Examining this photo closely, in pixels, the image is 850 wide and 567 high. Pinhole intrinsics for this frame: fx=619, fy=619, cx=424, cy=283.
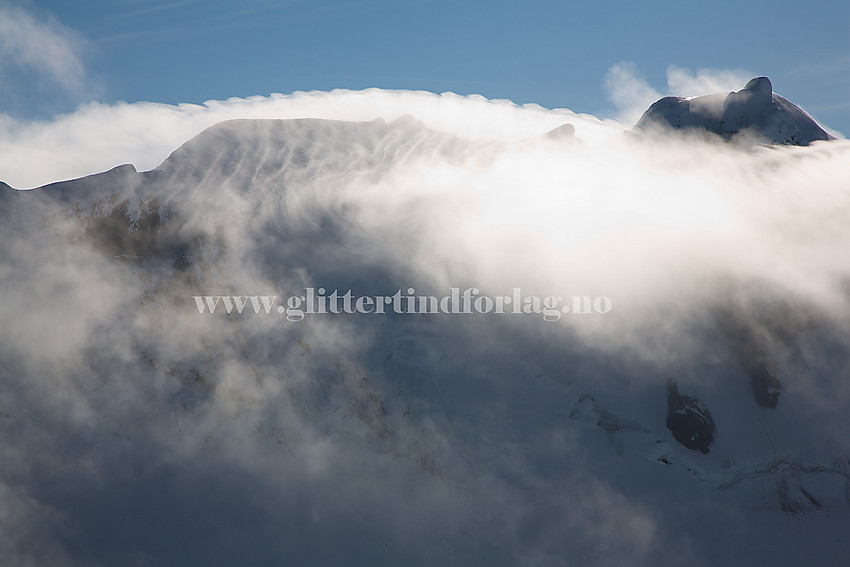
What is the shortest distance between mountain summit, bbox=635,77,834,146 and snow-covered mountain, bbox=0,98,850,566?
409 millimetres

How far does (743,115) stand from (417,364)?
44.1 metres

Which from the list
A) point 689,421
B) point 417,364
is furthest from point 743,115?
point 417,364

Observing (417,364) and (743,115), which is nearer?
(417,364)

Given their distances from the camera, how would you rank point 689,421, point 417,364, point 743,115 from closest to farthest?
1. point 689,421
2. point 417,364
3. point 743,115

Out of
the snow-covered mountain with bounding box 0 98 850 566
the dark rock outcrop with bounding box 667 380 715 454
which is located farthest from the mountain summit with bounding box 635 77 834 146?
the dark rock outcrop with bounding box 667 380 715 454

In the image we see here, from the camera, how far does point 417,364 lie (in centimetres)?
4978

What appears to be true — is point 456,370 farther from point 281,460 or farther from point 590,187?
point 590,187

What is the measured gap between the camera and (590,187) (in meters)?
63.8

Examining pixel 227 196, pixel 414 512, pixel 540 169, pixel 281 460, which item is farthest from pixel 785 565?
pixel 227 196

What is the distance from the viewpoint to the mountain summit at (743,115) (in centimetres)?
6419

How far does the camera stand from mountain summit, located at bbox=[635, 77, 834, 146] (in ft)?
211

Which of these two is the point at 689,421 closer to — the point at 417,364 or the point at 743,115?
the point at 417,364

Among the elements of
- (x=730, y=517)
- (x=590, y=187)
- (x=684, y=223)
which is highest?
(x=590, y=187)

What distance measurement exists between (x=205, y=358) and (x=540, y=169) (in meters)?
37.8
